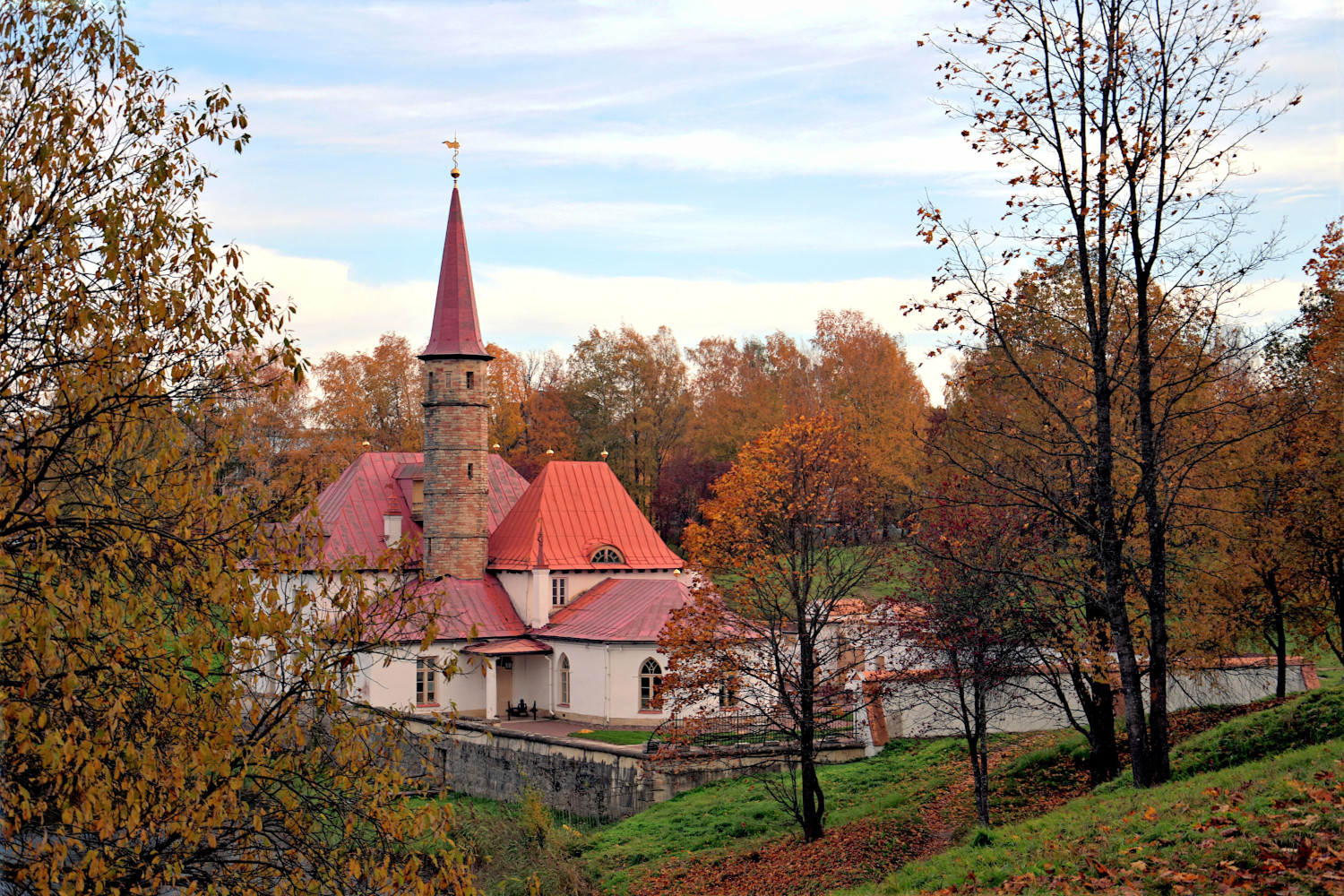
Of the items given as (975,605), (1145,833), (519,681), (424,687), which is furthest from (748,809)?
(424,687)

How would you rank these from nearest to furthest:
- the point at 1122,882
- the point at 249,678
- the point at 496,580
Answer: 1. the point at 249,678
2. the point at 1122,882
3. the point at 496,580

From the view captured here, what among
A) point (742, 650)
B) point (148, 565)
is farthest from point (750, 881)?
point (148, 565)

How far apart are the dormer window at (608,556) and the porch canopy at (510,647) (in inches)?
154

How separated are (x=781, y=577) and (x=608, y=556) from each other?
63.7 ft

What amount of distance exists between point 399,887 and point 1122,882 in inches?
224

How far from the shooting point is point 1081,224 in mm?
12570

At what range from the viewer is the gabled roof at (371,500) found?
36750 mm

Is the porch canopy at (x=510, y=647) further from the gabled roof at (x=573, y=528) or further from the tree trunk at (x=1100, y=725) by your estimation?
the tree trunk at (x=1100, y=725)

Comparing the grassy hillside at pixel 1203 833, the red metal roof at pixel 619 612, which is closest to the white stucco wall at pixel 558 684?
the red metal roof at pixel 619 612

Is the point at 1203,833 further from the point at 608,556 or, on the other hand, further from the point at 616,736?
the point at 608,556

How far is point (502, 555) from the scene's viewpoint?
37.3m

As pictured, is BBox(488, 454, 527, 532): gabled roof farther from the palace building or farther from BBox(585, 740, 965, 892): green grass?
BBox(585, 740, 965, 892): green grass

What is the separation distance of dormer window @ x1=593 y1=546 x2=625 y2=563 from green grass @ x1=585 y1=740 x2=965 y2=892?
13.7 metres

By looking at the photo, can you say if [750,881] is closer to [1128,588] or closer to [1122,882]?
[1128,588]
